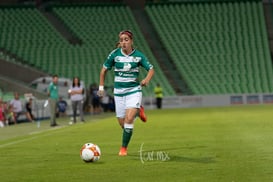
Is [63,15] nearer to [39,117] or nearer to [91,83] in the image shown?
[91,83]

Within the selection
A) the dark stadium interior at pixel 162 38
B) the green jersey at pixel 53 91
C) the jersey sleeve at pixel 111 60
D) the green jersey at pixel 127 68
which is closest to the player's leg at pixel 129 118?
the green jersey at pixel 127 68

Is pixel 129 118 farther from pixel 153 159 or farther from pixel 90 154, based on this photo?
pixel 90 154

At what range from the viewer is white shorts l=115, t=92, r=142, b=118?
15195mm

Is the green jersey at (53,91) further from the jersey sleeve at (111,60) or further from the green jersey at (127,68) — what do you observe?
the green jersey at (127,68)

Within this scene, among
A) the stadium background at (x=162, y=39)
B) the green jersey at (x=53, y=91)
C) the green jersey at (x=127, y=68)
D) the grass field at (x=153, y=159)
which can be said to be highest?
the stadium background at (x=162, y=39)

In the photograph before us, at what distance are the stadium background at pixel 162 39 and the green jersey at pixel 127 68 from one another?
130 feet

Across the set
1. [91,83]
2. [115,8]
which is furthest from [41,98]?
[115,8]

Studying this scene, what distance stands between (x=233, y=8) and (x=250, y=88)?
11242mm

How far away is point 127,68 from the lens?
15.2 m

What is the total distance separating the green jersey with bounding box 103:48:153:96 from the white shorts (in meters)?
0.09

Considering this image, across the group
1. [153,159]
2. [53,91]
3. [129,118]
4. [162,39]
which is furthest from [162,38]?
[153,159]

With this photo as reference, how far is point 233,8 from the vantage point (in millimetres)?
67312

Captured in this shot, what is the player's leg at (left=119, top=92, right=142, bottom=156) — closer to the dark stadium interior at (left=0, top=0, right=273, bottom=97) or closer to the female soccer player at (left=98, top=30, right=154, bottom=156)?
the female soccer player at (left=98, top=30, right=154, bottom=156)

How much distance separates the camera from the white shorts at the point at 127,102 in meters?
15.2
